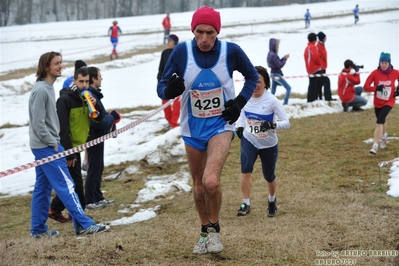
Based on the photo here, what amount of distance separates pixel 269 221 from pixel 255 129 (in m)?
1.25

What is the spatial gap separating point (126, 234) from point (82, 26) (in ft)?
223

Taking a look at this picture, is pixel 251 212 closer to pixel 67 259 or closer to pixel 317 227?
pixel 317 227

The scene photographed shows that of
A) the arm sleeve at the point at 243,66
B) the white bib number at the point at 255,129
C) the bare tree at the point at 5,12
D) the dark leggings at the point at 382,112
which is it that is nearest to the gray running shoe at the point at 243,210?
the white bib number at the point at 255,129

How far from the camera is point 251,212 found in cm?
810

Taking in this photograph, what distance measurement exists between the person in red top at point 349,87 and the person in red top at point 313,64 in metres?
0.94

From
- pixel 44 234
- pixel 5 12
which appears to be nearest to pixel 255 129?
pixel 44 234

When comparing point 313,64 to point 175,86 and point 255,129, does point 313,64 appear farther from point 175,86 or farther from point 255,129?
point 175,86

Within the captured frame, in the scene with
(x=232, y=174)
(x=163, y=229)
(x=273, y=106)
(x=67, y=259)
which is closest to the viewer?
(x=67, y=259)

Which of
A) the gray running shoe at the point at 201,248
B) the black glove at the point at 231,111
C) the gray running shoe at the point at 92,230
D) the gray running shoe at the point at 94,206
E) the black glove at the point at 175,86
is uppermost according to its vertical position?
the black glove at the point at 175,86

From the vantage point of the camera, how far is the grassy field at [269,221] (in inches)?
209

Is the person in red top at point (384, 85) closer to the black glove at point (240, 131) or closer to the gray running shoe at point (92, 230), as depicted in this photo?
the black glove at point (240, 131)

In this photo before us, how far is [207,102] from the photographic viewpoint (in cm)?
532

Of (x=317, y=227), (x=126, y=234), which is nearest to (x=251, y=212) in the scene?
(x=317, y=227)

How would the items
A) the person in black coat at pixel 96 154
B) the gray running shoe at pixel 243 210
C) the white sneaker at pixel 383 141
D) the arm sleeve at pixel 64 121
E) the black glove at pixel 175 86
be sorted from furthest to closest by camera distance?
the white sneaker at pixel 383 141 → the person in black coat at pixel 96 154 → the gray running shoe at pixel 243 210 → the arm sleeve at pixel 64 121 → the black glove at pixel 175 86
